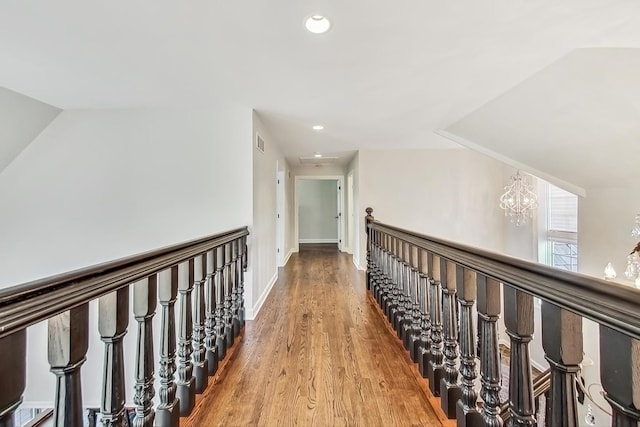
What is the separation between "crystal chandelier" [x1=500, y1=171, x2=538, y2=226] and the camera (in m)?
4.89

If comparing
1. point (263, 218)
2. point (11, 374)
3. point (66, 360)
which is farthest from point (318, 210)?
point (11, 374)

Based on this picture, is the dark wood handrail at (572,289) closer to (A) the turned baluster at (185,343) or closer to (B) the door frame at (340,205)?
(A) the turned baluster at (185,343)

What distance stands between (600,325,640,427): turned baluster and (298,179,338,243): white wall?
849 centimetres

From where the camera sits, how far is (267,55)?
198 cm

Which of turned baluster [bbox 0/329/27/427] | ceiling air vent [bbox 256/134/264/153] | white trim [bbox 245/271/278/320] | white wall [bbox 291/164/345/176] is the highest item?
white wall [bbox 291/164/345/176]

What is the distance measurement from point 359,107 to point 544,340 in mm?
A: 2624

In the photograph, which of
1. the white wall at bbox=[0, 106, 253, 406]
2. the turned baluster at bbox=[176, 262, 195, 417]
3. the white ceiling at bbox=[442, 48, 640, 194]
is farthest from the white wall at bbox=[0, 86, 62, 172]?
the white ceiling at bbox=[442, 48, 640, 194]

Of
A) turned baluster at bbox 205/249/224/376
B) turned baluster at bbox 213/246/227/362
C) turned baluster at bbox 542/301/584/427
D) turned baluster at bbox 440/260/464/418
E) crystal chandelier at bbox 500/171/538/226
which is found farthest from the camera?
crystal chandelier at bbox 500/171/538/226

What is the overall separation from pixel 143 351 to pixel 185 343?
0.42 meters

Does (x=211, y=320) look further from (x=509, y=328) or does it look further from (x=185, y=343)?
(x=509, y=328)

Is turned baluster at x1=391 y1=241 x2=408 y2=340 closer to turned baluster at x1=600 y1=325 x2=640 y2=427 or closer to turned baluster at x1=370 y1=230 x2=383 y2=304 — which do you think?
turned baluster at x1=370 y1=230 x2=383 y2=304

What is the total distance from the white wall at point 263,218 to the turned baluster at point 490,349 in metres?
2.23

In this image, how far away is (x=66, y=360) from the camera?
0.74 meters

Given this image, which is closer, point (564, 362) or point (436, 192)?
point (564, 362)
